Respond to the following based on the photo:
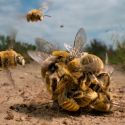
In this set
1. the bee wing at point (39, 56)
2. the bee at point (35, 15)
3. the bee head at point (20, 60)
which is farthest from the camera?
the bee at point (35, 15)

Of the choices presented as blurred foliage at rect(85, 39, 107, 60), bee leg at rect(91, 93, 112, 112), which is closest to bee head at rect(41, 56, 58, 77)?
bee leg at rect(91, 93, 112, 112)

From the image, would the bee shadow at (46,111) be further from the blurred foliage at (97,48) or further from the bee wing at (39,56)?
the blurred foliage at (97,48)

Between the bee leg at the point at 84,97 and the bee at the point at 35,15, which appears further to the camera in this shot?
the bee at the point at 35,15

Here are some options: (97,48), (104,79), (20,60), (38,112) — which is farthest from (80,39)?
(97,48)

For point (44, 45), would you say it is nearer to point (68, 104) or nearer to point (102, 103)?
point (68, 104)

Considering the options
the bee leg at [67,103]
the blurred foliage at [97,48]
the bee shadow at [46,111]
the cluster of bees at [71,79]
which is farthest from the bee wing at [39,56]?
the blurred foliage at [97,48]

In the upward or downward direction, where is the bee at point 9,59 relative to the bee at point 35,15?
downward

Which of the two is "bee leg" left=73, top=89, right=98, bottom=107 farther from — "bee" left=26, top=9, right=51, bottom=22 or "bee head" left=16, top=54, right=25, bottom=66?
"bee" left=26, top=9, right=51, bottom=22

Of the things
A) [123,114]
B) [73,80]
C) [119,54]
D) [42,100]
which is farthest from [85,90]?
[119,54]
